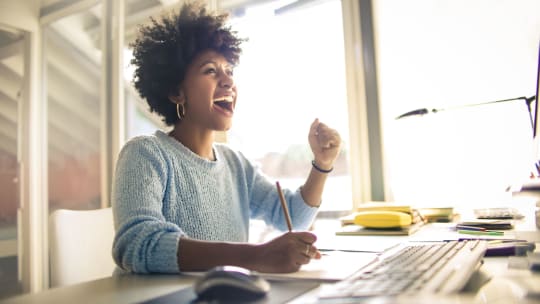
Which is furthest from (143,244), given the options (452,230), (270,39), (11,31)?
(11,31)

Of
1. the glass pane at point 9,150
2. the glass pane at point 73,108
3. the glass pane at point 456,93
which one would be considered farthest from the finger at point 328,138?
the glass pane at point 9,150

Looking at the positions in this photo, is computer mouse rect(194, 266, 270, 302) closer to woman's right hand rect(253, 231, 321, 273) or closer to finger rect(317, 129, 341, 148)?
woman's right hand rect(253, 231, 321, 273)

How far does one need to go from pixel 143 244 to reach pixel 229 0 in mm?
1972

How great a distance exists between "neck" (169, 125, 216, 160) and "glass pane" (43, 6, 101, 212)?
7.03 feet

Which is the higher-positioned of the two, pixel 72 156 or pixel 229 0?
pixel 229 0

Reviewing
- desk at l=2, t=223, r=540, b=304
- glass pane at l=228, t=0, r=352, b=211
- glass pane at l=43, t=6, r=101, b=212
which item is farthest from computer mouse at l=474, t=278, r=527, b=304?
glass pane at l=43, t=6, r=101, b=212

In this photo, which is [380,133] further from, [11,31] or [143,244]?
[11,31]

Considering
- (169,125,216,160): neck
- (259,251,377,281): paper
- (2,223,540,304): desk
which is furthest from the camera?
(169,125,216,160): neck

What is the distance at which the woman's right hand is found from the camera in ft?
2.41

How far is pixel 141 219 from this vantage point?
32.3 inches

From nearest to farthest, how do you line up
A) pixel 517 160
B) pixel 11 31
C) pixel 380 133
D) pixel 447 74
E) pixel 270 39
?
pixel 517 160, pixel 447 74, pixel 380 133, pixel 270 39, pixel 11 31

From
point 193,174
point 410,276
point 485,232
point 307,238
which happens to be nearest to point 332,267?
point 307,238

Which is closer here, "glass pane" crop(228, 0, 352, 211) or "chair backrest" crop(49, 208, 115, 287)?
"chair backrest" crop(49, 208, 115, 287)

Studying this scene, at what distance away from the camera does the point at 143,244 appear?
79cm
